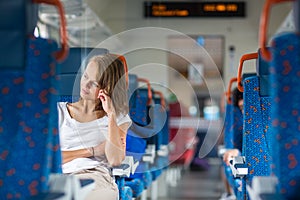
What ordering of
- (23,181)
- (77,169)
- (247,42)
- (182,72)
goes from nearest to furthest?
1. (23,181)
2. (77,169)
3. (247,42)
4. (182,72)

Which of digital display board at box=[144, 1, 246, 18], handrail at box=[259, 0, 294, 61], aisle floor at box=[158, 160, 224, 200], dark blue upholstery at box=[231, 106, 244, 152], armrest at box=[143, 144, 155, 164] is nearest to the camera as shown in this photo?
handrail at box=[259, 0, 294, 61]

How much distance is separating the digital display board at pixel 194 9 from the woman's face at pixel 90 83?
19.6ft

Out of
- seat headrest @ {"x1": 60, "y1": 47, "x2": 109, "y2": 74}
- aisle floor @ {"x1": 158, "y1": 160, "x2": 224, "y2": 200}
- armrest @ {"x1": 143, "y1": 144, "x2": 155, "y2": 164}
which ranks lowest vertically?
aisle floor @ {"x1": 158, "y1": 160, "x2": 224, "y2": 200}

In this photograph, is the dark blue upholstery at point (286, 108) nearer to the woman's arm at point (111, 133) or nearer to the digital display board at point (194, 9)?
the woman's arm at point (111, 133)

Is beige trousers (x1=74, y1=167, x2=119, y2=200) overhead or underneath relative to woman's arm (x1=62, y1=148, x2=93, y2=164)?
underneath

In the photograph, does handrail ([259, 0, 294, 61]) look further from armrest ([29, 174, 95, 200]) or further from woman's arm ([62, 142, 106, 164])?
woman's arm ([62, 142, 106, 164])

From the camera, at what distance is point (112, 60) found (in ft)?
11.1

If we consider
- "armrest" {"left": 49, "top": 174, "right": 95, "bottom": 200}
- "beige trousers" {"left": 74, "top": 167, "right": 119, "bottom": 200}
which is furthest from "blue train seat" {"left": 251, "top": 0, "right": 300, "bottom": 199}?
"beige trousers" {"left": 74, "top": 167, "right": 119, "bottom": 200}

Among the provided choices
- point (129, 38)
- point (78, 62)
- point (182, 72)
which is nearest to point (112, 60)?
point (78, 62)

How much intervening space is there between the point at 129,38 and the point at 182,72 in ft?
25.6

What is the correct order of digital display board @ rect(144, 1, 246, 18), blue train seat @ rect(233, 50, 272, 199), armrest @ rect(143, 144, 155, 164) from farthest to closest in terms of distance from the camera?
digital display board @ rect(144, 1, 246, 18), armrest @ rect(143, 144, 155, 164), blue train seat @ rect(233, 50, 272, 199)

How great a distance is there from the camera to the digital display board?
29.5ft

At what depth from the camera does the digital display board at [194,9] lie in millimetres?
8992

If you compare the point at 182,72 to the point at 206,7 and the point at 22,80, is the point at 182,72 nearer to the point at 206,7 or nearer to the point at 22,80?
the point at 206,7
